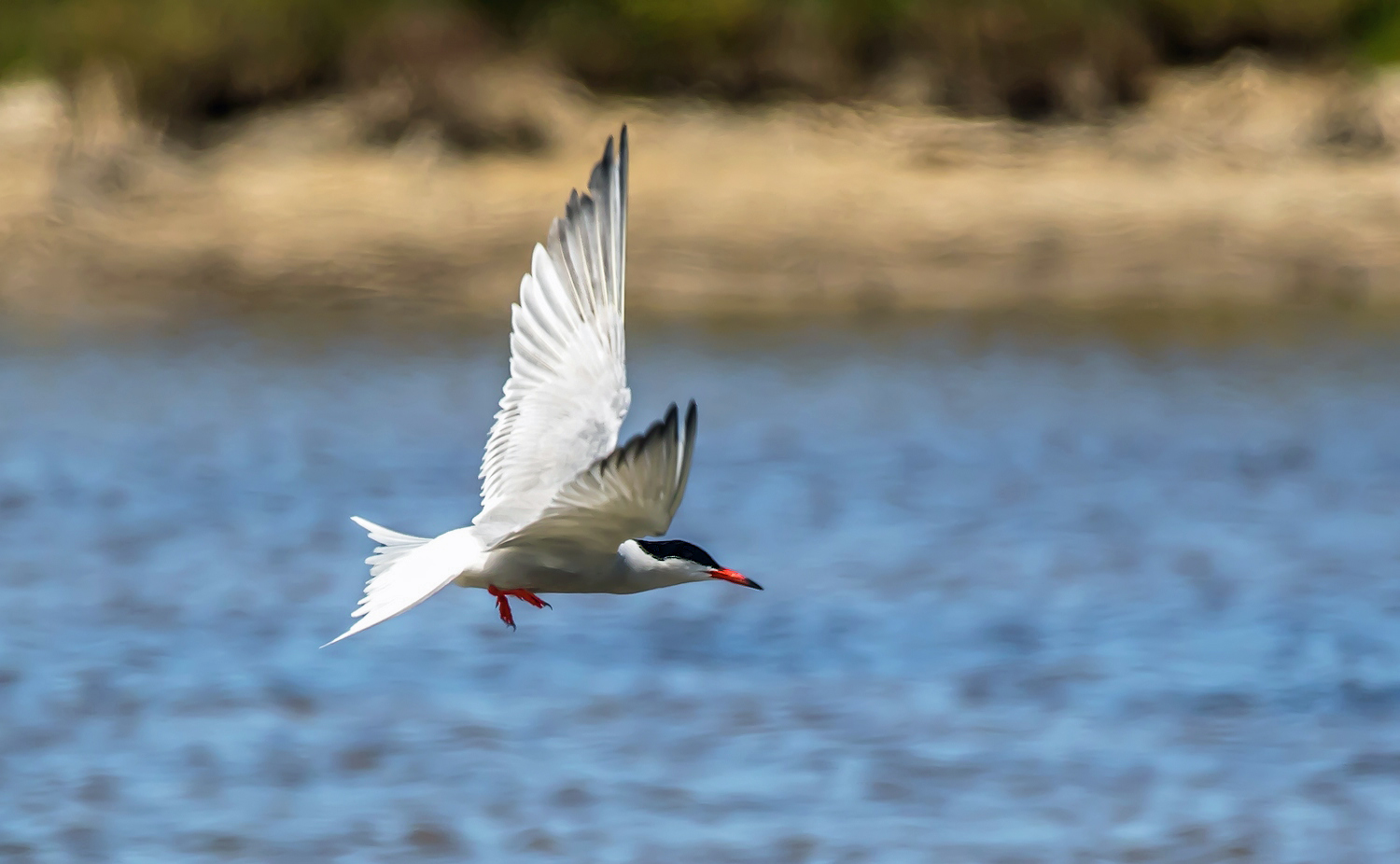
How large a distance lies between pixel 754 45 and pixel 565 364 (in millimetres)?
14488

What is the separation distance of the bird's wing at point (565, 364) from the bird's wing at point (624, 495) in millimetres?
415

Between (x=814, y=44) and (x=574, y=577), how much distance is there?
14861 millimetres

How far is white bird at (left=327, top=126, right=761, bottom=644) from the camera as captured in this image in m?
5.72

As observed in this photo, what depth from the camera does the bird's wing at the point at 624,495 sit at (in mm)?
5371

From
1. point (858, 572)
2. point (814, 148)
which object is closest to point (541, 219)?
point (814, 148)

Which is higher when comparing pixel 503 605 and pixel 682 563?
pixel 503 605

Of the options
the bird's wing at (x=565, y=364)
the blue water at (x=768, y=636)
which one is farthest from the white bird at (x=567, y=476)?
the blue water at (x=768, y=636)

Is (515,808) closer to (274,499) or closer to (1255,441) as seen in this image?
(274,499)

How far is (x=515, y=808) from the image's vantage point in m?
7.64

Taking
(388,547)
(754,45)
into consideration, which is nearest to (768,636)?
(388,547)

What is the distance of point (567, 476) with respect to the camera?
259 inches

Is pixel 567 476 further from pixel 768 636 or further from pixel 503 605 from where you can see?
pixel 768 636

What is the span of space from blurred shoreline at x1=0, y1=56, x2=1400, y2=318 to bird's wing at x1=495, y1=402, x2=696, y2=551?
1258cm

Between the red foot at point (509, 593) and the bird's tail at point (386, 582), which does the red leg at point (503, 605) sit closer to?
the red foot at point (509, 593)
